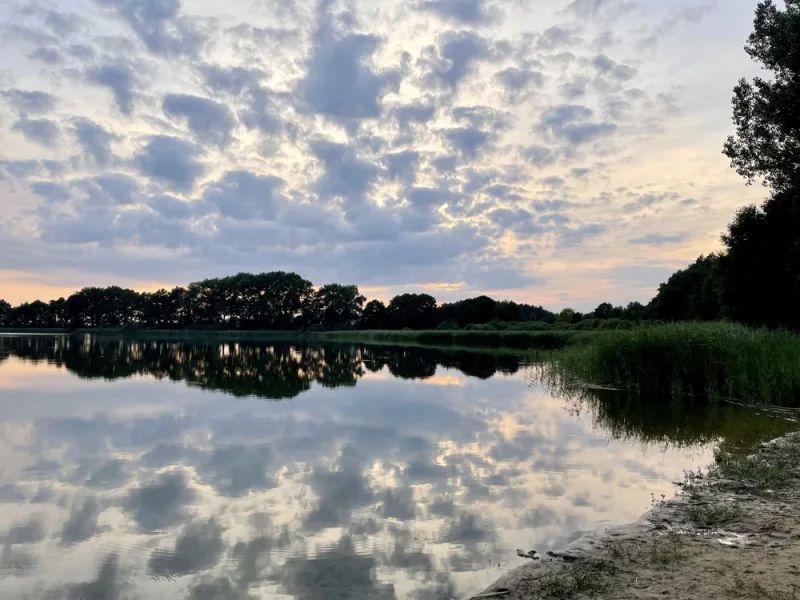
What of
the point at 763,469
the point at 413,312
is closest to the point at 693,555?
the point at 763,469

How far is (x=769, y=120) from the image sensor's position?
1936 centimetres

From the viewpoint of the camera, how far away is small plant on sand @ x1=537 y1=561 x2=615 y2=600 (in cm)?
392

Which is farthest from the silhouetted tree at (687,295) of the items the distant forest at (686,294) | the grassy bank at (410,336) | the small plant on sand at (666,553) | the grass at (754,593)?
the grass at (754,593)

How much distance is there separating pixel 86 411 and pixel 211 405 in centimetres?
284

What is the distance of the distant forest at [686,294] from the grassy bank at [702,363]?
718 centimetres

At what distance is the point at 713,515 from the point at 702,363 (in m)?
12.2

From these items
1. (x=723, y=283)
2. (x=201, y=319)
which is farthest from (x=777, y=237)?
(x=201, y=319)

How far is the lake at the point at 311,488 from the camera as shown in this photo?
4.89 metres

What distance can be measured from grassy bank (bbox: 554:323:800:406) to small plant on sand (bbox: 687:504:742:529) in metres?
10.2

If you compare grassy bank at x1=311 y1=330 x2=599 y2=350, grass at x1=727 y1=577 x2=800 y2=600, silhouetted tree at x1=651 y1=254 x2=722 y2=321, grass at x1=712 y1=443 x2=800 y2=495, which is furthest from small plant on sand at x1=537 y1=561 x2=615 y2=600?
silhouetted tree at x1=651 y1=254 x2=722 y2=321

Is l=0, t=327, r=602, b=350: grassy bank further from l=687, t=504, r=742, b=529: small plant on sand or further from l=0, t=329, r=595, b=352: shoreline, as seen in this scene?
l=687, t=504, r=742, b=529: small plant on sand

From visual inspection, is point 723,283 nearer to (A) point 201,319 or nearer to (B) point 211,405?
(B) point 211,405

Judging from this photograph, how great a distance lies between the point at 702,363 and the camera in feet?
53.7

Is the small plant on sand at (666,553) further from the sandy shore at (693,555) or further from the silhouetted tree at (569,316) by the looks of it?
the silhouetted tree at (569,316)
